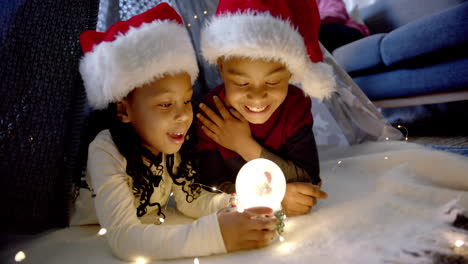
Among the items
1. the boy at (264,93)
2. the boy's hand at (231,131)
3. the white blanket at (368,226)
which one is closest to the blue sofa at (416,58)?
the white blanket at (368,226)

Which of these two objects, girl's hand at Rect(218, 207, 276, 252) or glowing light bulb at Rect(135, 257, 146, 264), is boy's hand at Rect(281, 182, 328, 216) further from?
glowing light bulb at Rect(135, 257, 146, 264)

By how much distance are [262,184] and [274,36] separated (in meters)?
0.48

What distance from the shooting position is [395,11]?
2867 millimetres

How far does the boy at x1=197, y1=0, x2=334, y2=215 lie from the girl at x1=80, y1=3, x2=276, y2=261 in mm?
146

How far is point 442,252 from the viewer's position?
75 centimetres

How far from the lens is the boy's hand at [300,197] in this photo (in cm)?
99

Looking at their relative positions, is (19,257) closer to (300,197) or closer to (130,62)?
(130,62)

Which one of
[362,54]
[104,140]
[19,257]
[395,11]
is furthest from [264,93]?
[395,11]

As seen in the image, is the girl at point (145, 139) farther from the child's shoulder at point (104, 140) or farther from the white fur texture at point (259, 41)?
the white fur texture at point (259, 41)

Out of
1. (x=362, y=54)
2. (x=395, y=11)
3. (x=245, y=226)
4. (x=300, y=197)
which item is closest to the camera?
(x=245, y=226)

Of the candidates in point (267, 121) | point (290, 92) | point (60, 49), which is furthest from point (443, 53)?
point (60, 49)

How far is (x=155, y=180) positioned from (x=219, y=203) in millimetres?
201

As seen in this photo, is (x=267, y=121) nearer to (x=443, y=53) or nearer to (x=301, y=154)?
(x=301, y=154)

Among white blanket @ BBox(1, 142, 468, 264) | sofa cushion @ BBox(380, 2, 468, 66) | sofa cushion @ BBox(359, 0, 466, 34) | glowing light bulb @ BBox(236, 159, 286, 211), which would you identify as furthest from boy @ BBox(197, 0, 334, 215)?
sofa cushion @ BBox(359, 0, 466, 34)
